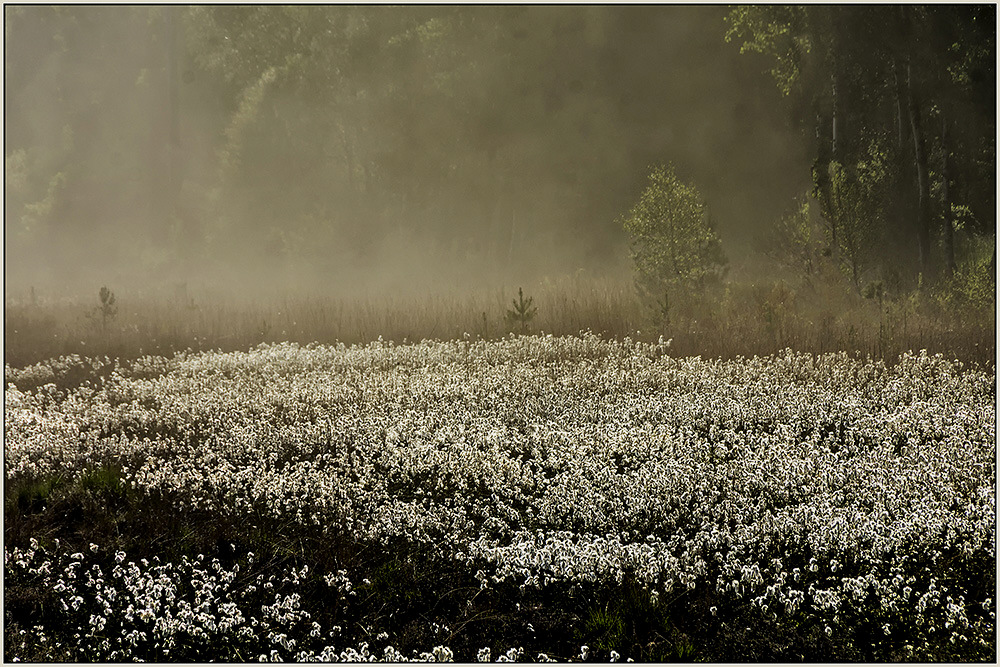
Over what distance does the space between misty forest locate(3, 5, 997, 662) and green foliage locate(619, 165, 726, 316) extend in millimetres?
80

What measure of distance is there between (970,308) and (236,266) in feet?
133

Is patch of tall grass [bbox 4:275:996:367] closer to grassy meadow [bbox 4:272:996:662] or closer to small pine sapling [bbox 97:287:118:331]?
small pine sapling [bbox 97:287:118:331]

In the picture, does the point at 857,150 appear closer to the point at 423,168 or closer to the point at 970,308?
the point at 970,308

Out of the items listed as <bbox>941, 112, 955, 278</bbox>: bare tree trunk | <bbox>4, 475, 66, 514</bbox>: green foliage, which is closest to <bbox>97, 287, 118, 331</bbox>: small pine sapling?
<bbox>4, 475, 66, 514</bbox>: green foliage

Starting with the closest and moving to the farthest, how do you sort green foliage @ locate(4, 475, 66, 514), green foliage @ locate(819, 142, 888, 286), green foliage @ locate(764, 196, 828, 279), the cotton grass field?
the cotton grass field
green foliage @ locate(4, 475, 66, 514)
green foliage @ locate(819, 142, 888, 286)
green foliage @ locate(764, 196, 828, 279)

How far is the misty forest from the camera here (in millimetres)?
4824

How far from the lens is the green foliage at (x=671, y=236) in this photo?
1736 centimetres

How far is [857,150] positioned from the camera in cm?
2064

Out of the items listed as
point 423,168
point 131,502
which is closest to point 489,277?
point 423,168

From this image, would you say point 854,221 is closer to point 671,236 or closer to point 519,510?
point 671,236

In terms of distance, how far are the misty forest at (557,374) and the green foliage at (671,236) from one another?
0.08m

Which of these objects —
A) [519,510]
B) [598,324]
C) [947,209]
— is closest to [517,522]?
[519,510]

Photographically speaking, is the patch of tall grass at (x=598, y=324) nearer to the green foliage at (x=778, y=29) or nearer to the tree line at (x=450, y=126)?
the tree line at (x=450, y=126)

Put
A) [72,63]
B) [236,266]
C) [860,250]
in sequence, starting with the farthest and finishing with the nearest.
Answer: [72,63] < [236,266] < [860,250]
